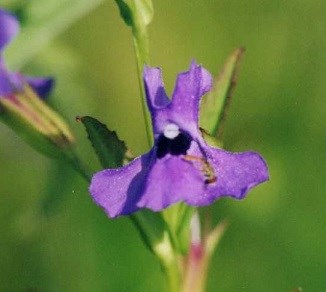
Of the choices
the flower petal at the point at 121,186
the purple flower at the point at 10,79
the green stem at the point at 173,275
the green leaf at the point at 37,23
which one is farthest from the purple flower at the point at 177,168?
the green leaf at the point at 37,23

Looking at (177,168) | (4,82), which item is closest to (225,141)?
(4,82)

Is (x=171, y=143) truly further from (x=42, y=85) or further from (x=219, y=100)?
(x=42, y=85)

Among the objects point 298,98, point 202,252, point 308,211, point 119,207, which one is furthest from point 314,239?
point 119,207

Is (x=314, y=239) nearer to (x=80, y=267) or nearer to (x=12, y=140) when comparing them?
(x=80, y=267)

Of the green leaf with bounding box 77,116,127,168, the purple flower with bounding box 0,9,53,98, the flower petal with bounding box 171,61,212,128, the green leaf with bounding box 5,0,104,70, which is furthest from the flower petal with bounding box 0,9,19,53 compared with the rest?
the flower petal with bounding box 171,61,212,128

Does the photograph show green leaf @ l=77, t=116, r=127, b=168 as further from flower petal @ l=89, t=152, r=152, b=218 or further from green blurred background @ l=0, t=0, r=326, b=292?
green blurred background @ l=0, t=0, r=326, b=292

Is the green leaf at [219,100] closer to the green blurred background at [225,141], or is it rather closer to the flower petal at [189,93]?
the flower petal at [189,93]
